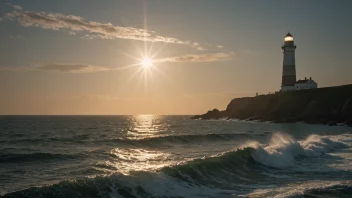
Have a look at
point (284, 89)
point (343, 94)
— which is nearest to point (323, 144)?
point (343, 94)

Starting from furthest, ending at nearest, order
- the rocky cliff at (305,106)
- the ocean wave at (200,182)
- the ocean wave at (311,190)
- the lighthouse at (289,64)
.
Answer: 1. the lighthouse at (289,64)
2. the rocky cliff at (305,106)
3. the ocean wave at (311,190)
4. the ocean wave at (200,182)

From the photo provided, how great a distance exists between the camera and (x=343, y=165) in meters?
18.5

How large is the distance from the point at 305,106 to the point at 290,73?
35.2 ft

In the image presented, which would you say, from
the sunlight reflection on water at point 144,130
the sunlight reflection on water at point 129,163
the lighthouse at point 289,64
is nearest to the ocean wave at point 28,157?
the sunlight reflection on water at point 129,163

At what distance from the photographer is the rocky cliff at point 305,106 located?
65.1 m

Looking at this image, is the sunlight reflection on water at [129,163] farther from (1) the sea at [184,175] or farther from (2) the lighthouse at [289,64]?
(2) the lighthouse at [289,64]

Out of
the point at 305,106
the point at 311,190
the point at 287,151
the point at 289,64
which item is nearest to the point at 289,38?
the point at 289,64

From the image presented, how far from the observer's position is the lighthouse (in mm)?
78250

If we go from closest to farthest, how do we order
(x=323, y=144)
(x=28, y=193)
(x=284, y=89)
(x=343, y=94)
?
(x=28, y=193)
(x=323, y=144)
(x=343, y=94)
(x=284, y=89)

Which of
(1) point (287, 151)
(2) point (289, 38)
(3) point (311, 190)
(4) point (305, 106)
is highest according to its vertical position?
(2) point (289, 38)

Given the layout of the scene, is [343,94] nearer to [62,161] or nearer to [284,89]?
[284,89]

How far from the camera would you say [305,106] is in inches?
2857

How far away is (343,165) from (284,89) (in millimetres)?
66290

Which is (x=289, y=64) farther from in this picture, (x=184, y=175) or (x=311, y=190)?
(x=311, y=190)
